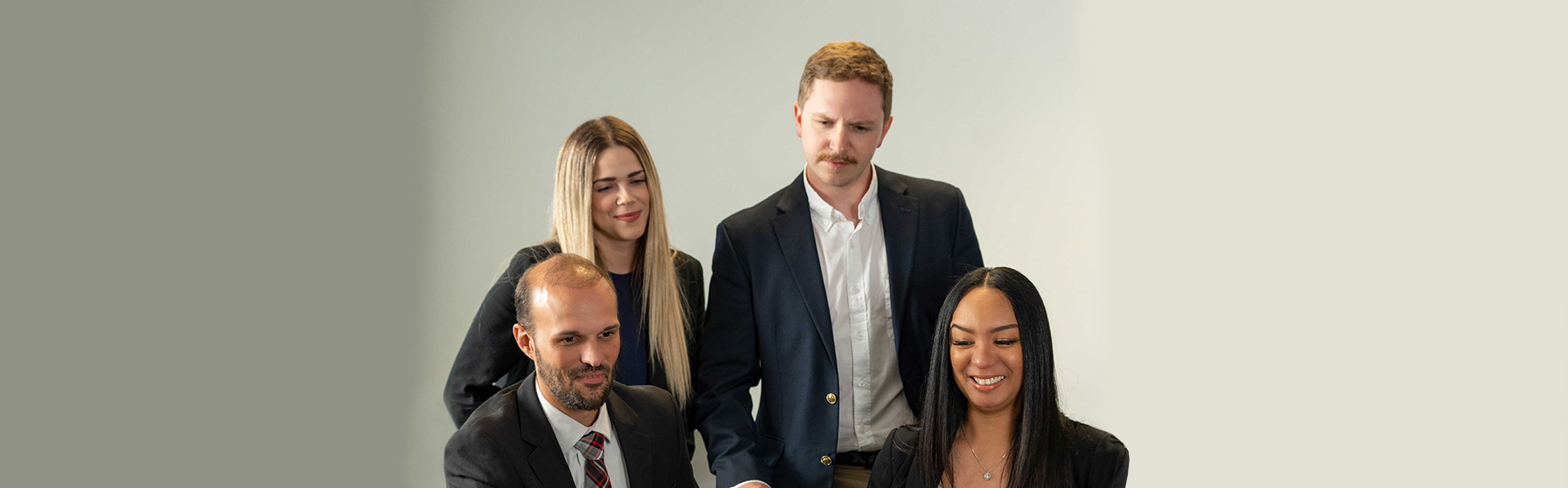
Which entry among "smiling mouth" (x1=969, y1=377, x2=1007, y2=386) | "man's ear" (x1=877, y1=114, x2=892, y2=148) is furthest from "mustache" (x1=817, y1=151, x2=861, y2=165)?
"smiling mouth" (x1=969, y1=377, x2=1007, y2=386)

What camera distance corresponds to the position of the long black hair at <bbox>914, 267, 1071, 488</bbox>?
2488mm

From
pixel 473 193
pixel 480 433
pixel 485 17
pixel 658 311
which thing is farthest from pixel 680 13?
pixel 480 433

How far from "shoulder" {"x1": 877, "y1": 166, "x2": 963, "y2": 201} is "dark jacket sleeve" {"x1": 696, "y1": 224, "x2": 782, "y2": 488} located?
443mm

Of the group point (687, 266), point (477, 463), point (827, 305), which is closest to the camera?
point (477, 463)

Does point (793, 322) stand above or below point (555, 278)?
below

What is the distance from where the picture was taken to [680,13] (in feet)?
14.3

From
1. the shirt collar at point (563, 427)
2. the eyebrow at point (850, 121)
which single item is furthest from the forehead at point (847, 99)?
the shirt collar at point (563, 427)

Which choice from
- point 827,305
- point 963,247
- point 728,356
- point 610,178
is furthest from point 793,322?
point 610,178

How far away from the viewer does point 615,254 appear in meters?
2.95

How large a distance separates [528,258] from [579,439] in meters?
0.62

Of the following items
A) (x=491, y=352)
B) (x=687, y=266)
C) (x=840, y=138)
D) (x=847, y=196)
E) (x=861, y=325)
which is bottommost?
(x=491, y=352)

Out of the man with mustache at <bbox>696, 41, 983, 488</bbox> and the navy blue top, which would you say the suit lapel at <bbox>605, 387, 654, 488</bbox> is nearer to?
the man with mustache at <bbox>696, 41, 983, 488</bbox>

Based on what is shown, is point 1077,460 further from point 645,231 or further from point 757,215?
point 645,231

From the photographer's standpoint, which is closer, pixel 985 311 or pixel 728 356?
pixel 985 311
